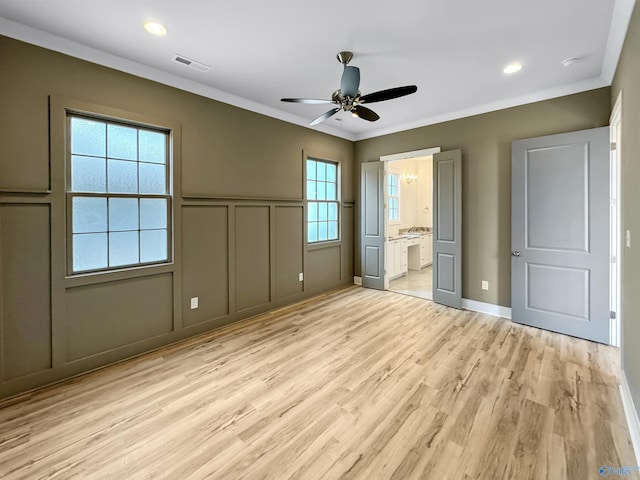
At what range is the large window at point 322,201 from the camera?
4.97m

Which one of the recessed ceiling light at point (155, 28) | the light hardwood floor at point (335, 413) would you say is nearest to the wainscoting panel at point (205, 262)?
the light hardwood floor at point (335, 413)

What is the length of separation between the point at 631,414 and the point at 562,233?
2.03 m

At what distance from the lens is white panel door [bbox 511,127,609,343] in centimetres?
315

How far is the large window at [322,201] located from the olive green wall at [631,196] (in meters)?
3.62

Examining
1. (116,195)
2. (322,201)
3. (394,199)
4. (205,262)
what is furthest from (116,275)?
(394,199)

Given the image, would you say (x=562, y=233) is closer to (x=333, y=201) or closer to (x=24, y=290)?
(x=333, y=201)

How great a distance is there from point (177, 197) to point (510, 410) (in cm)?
351

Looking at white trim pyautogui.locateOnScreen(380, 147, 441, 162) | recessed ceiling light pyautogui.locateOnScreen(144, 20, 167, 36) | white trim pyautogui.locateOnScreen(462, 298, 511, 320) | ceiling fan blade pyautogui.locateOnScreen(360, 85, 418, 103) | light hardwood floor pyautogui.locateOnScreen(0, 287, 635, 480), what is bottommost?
light hardwood floor pyautogui.locateOnScreen(0, 287, 635, 480)

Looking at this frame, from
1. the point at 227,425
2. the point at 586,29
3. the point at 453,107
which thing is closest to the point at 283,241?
the point at 227,425

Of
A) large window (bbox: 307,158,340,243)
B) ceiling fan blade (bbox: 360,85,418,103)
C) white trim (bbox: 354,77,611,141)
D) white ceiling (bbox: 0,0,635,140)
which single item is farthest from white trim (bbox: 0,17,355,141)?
white trim (bbox: 354,77,611,141)

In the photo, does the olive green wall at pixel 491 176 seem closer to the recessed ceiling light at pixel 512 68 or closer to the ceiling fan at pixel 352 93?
the recessed ceiling light at pixel 512 68

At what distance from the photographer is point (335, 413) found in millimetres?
2102

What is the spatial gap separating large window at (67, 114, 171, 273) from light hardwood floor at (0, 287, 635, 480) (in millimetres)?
1069

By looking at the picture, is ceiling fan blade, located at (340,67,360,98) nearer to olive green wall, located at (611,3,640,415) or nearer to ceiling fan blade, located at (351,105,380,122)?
ceiling fan blade, located at (351,105,380,122)
